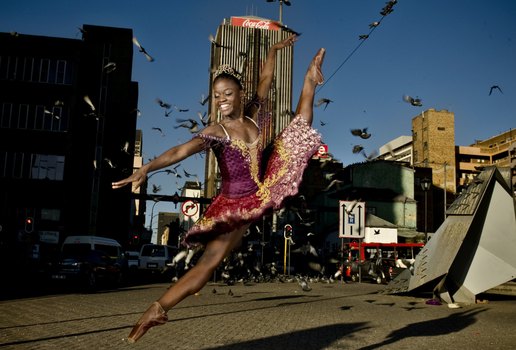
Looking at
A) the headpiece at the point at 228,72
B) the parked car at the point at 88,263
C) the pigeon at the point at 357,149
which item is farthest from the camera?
the parked car at the point at 88,263

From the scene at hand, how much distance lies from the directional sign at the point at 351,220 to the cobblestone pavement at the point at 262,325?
698 centimetres

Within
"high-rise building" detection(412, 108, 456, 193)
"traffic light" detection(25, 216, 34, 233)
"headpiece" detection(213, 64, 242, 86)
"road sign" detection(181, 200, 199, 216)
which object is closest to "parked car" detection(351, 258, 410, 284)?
"road sign" detection(181, 200, 199, 216)

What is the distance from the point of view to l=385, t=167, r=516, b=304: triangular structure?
12953 mm

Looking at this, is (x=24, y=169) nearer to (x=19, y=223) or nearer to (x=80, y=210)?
(x=19, y=223)

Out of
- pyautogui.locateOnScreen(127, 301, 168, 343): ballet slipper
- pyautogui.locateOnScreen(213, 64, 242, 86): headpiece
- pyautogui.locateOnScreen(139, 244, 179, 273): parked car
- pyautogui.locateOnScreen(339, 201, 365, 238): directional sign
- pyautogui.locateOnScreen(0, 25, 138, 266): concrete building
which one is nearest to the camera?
pyautogui.locateOnScreen(127, 301, 168, 343): ballet slipper

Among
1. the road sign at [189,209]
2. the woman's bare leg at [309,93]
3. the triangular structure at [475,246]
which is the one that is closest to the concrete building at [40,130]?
the road sign at [189,209]

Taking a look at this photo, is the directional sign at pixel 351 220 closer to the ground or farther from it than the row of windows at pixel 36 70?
closer to the ground

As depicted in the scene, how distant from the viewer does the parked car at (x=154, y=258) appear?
35.3m

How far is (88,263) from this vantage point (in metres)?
20.0

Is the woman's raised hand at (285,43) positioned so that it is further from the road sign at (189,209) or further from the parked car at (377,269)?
the parked car at (377,269)

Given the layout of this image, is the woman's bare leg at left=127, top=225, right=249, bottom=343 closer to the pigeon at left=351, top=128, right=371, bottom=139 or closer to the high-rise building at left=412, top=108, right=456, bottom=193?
the pigeon at left=351, top=128, right=371, bottom=139

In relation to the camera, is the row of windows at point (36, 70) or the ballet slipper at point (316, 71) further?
the row of windows at point (36, 70)

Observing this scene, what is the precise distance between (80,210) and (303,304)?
47.6m

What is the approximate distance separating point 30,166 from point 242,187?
4521cm
